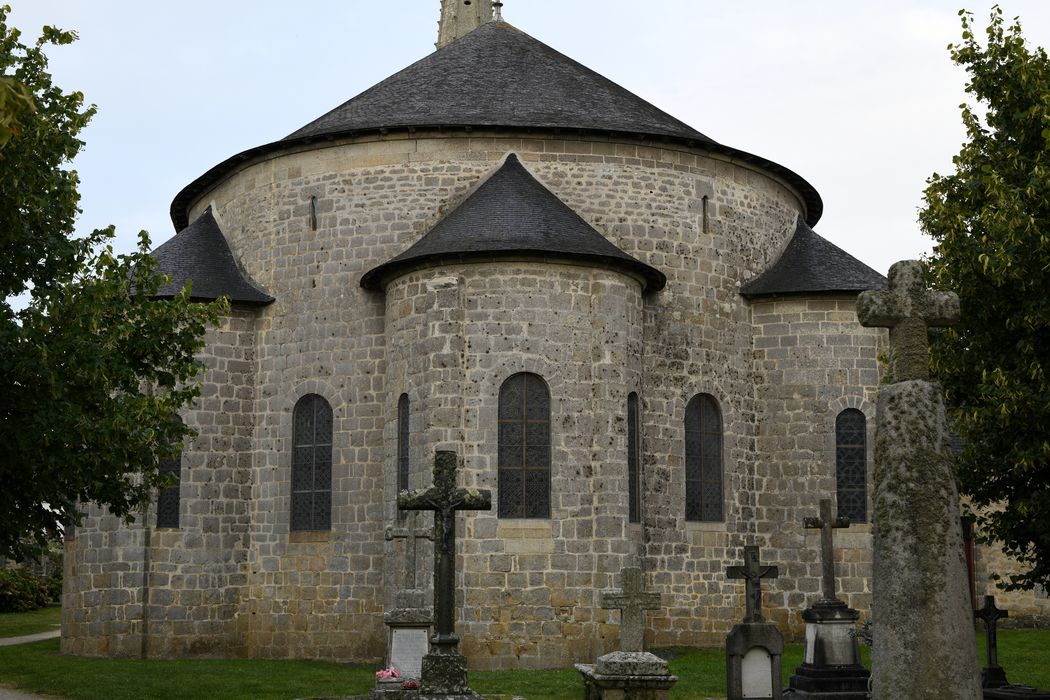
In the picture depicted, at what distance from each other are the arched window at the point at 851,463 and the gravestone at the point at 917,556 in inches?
651

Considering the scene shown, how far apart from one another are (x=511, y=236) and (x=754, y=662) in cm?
819

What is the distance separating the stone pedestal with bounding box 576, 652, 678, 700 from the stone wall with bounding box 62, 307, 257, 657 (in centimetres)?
1064

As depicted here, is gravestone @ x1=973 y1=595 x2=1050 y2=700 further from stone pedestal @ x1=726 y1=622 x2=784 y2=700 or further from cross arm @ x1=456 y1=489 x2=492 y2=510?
cross arm @ x1=456 y1=489 x2=492 y2=510

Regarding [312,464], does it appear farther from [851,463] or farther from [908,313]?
[908,313]

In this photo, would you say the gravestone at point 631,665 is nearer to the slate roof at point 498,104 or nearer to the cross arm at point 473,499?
the cross arm at point 473,499

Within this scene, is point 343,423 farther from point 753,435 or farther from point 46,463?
point 46,463

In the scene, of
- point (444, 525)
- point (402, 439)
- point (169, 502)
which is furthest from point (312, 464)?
point (444, 525)

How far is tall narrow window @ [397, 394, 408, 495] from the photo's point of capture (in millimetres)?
21031

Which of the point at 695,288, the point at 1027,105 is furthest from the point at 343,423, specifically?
the point at 1027,105

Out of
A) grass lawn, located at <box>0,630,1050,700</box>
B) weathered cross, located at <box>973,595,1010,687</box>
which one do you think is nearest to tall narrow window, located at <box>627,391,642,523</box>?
grass lawn, located at <box>0,630,1050,700</box>

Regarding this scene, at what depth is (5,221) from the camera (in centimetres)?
1332

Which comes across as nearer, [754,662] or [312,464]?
[754,662]

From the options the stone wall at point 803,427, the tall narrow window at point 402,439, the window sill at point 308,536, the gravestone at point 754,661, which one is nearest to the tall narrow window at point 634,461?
the stone wall at point 803,427

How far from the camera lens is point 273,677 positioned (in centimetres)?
1852
